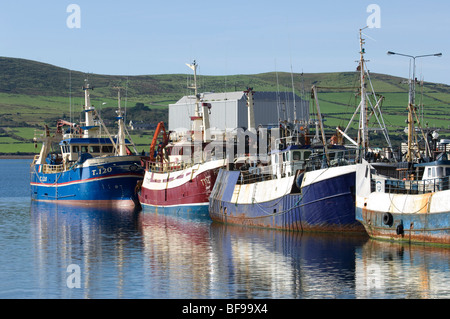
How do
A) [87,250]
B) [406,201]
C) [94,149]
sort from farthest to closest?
[94,149], [87,250], [406,201]

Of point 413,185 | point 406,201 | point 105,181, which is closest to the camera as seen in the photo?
point 406,201

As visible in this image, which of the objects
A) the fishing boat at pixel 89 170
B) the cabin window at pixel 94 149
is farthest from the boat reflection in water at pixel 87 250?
the cabin window at pixel 94 149

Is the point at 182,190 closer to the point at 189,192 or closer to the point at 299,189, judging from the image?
the point at 189,192

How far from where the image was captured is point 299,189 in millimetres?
50156

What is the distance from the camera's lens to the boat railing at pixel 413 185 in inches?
1695

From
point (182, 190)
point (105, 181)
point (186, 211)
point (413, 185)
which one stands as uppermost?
point (413, 185)

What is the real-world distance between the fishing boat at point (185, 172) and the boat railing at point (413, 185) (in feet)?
64.9

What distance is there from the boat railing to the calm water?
3.07m

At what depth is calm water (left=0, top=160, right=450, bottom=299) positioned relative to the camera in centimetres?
3588

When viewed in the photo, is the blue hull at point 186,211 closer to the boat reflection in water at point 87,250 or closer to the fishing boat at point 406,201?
the boat reflection in water at point 87,250

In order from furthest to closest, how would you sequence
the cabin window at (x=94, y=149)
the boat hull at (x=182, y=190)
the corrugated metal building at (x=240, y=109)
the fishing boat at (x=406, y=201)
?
1. the corrugated metal building at (x=240, y=109)
2. the cabin window at (x=94, y=149)
3. the boat hull at (x=182, y=190)
4. the fishing boat at (x=406, y=201)

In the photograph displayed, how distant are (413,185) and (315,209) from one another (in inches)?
266

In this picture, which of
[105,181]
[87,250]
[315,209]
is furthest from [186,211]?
[315,209]
